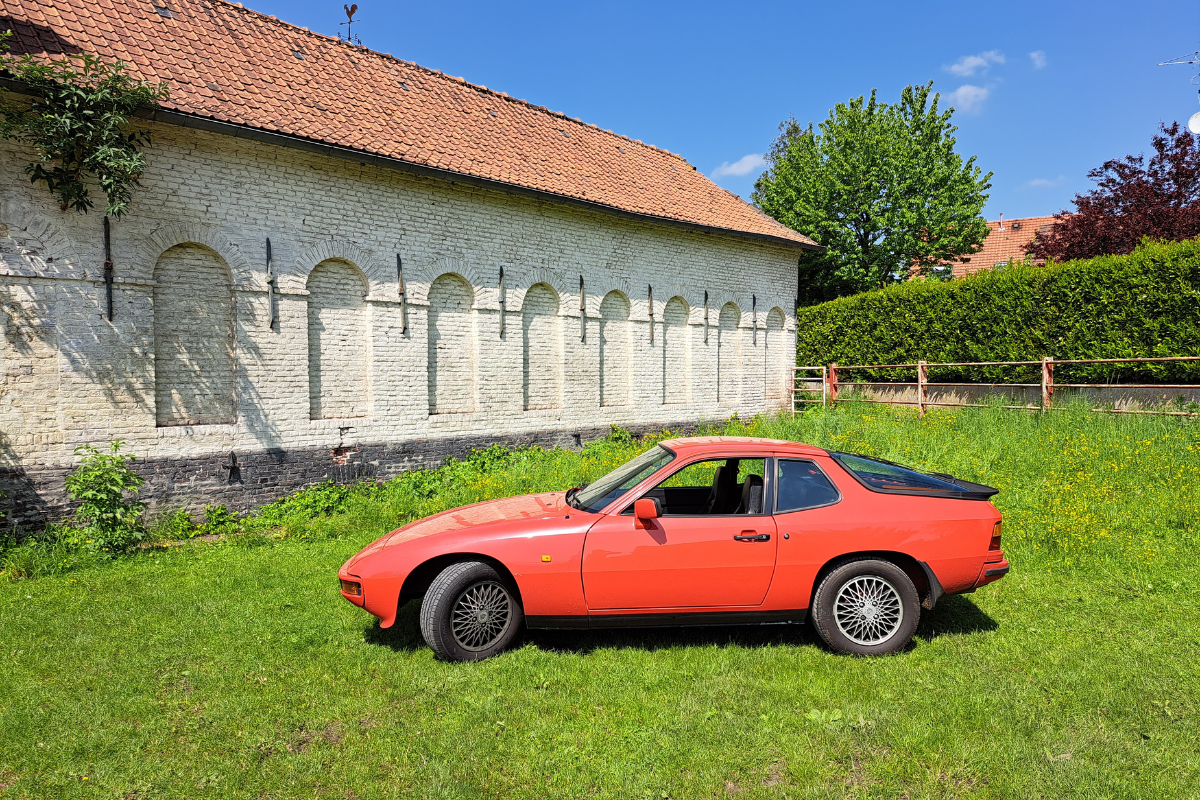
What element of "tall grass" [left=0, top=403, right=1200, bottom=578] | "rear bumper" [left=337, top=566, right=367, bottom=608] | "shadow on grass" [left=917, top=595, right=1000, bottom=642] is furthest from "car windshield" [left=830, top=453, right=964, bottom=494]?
"rear bumper" [left=337, top=566, right=367, bottom=608]

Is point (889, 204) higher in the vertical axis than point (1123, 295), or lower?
higher

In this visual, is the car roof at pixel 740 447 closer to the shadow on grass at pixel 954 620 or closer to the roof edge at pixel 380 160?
the shadow on grass at pixel 954 620

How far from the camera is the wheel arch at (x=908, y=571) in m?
4.83

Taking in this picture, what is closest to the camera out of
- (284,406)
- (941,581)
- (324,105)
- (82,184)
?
(941,581)

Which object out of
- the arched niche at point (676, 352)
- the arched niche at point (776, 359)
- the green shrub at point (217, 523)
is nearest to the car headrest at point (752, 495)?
the green shrub at point (217, 523)

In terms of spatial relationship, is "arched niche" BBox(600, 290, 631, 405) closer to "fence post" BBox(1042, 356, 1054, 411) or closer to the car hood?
"fence post" BBox(1042, 356, 1054, 411)

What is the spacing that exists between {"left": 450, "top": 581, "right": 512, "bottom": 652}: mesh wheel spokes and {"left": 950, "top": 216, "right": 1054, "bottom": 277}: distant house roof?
36255 millimetres

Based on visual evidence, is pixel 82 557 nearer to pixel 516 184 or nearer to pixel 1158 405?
pixel 516 184

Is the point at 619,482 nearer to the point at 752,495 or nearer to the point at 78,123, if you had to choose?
the point at 752,495

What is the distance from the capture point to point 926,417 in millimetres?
13469

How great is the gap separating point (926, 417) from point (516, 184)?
9058 millimetres

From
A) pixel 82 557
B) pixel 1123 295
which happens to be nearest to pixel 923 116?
pixel 1123 295

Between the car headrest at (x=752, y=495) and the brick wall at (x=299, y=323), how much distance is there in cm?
731

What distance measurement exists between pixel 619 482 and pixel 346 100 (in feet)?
30.7
